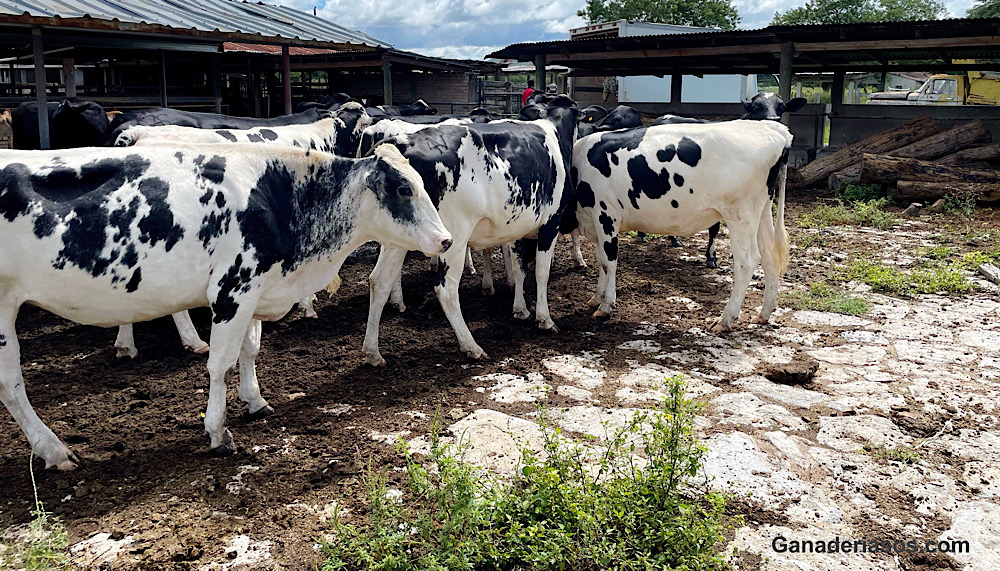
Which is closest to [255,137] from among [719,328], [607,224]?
[607,224]

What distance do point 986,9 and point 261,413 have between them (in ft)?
133

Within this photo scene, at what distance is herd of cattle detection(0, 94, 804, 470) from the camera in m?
3.89

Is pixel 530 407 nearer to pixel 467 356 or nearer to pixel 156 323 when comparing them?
pixel 467 356

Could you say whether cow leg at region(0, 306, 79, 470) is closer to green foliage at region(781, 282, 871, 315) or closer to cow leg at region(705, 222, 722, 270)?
green foliage at region(781, 282, 871, 315)

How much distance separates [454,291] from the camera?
20.2ft

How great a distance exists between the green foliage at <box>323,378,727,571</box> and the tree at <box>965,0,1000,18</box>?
3698 cm

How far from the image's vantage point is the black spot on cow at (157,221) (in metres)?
3.97

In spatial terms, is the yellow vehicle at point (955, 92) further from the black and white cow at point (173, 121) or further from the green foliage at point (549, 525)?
the green foliage at point (549, 525)

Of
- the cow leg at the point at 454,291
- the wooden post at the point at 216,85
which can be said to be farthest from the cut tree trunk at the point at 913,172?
the wooden post at the point at 216,85

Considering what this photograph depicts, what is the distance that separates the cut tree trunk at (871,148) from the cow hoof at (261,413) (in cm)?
1298

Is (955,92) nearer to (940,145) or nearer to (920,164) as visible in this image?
(940,145)

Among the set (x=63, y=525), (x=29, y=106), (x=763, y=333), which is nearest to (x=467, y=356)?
(x=763, y=333)

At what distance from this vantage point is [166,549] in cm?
343

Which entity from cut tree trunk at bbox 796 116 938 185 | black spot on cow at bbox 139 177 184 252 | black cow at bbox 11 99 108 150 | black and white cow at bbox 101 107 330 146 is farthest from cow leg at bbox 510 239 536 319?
cut tree trunk at bbox 796 116 938 185
